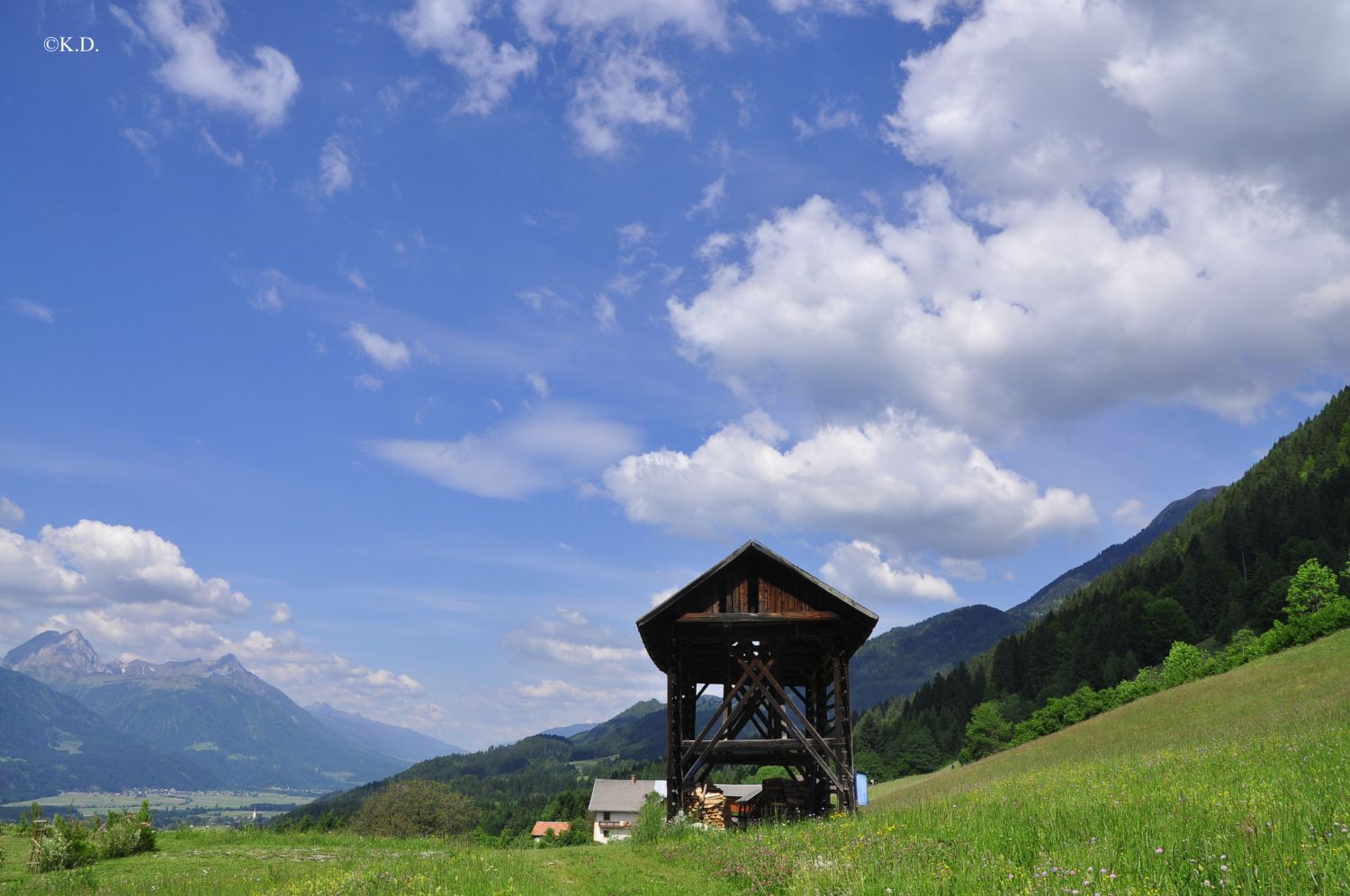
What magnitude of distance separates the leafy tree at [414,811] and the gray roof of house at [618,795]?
28.3 metres

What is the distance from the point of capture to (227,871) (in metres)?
15.5

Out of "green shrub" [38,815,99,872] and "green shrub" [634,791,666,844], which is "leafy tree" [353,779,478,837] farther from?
"green shrub" [634,791,666,844]

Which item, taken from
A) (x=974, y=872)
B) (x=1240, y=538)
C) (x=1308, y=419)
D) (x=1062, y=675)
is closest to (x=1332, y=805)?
(x=974, y=872)

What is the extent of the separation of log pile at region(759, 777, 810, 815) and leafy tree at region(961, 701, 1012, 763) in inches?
3264

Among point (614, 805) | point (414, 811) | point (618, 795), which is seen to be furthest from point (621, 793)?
point (414, 811)

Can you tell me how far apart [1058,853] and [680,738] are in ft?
50.2

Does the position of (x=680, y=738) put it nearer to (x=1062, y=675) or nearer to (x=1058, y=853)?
(x=1058, y=853)

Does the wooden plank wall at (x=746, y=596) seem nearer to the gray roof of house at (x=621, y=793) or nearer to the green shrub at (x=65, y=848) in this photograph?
the green shrub at (x=65, y=848)

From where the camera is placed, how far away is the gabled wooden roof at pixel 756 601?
21547 millimetres

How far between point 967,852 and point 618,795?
104 meters

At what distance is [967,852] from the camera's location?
10008 mm

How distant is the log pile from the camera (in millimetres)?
24812

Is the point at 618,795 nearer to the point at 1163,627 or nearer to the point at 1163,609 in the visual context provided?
the point at 1163,627

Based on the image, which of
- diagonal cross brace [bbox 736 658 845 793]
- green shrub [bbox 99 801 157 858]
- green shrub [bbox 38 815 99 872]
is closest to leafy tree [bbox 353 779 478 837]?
green shrub [bbox 99 801 157 858]
